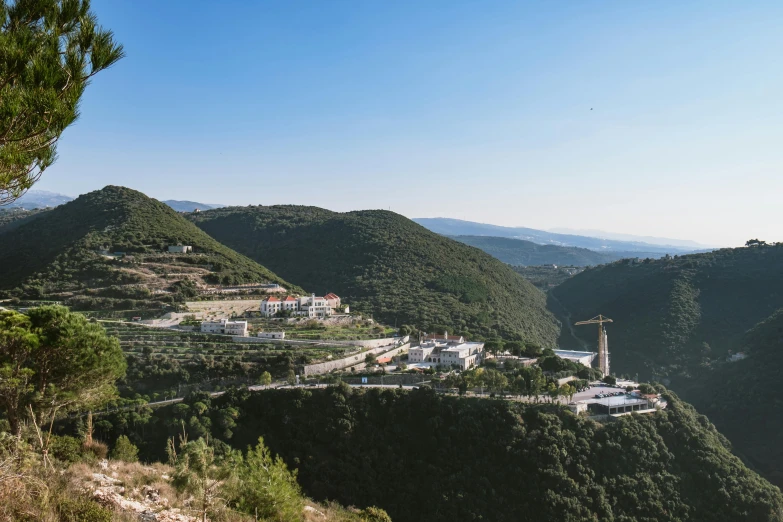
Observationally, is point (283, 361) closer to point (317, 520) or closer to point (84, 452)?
point (84, 452)

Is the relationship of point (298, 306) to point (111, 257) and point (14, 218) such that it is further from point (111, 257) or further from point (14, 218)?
point (14, 218)

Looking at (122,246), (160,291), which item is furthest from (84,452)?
(122,246)

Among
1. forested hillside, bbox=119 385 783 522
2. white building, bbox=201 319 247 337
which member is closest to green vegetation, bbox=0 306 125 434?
forested hillside, bbox=119 385 783 522

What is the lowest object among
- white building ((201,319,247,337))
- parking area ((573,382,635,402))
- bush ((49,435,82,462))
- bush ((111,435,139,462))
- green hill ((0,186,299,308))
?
parking area ((573,382,635,402))

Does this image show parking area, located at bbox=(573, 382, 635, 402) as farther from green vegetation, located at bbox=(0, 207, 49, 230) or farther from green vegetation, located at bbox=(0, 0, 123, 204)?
green vegetation, located at bbox=(0, 207, 49, 230)

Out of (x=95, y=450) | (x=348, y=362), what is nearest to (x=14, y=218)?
(x=348, y=362)

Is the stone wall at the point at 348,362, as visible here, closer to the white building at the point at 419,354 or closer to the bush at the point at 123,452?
the white building at the point at 419,354
